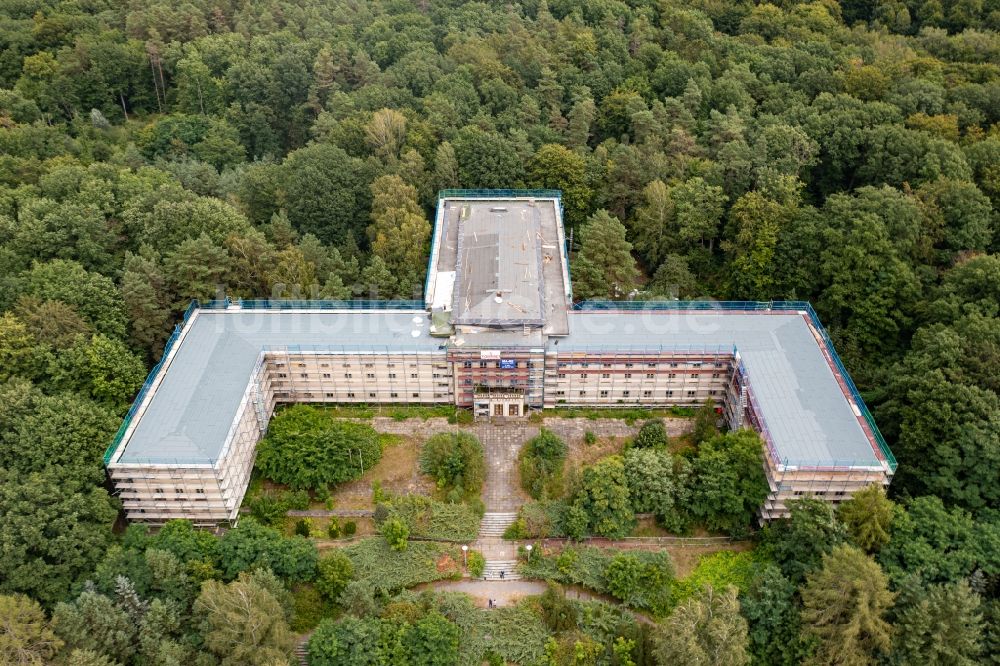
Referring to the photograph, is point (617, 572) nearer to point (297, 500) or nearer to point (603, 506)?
point (603, 506)

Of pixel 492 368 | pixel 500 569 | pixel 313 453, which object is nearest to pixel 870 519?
pixel 500 569

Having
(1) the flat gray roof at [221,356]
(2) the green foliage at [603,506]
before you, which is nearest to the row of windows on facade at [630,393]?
(2) the green foliage at [603,506]

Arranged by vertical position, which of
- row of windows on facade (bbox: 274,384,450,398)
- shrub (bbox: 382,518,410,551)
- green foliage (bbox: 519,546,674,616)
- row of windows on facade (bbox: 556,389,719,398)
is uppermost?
row of windows on facade (bbox: 556,389,719,398)

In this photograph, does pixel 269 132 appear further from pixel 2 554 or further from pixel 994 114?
pixel 994 114

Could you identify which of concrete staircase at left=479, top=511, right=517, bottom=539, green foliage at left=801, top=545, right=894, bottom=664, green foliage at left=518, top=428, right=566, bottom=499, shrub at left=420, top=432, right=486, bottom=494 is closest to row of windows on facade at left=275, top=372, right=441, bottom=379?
shrub at left=420, top=432, right=486, bottom=494

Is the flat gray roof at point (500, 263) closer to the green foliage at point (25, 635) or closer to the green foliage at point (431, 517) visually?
the green foliage at point (431, 517)

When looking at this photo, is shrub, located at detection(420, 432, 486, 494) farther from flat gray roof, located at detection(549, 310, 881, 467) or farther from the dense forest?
the dense forest
